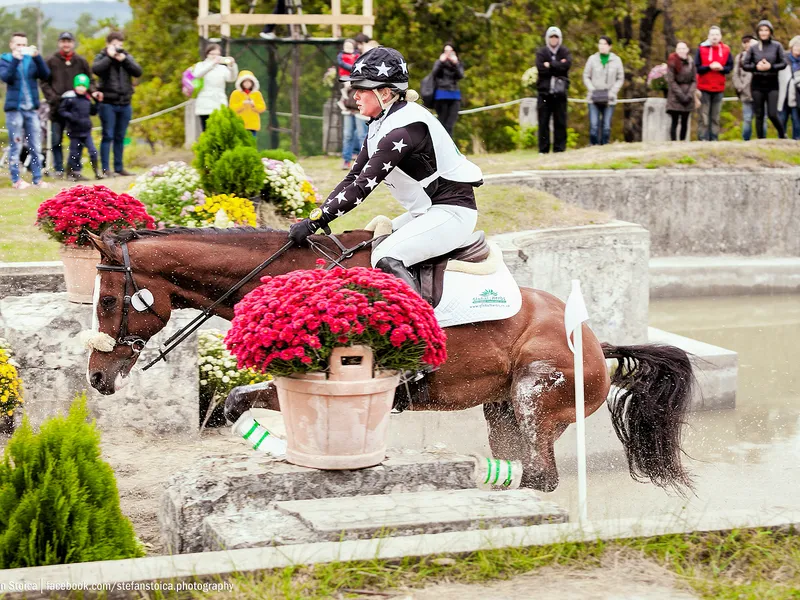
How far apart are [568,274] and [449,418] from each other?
2967mm

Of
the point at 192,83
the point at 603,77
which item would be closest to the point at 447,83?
the point at 603,77

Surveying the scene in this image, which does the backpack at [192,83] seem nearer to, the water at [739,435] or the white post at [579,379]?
the water at [739,435]

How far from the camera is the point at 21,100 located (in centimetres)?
1344

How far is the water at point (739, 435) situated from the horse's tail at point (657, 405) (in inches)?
12.7

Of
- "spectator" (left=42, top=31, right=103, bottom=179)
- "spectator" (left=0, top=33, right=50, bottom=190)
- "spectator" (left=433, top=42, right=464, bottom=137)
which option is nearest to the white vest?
"spectator" (left=0, top=33, right=50, bottom=190)

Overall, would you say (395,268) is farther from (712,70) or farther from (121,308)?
(712,70)

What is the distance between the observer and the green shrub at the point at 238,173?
35.5 ft

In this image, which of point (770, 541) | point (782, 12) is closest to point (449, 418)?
point (770, 541)

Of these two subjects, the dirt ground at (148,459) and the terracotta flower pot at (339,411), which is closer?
the terracotta flower pot at (339,411)

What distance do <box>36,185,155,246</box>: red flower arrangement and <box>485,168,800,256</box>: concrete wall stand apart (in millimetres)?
11251

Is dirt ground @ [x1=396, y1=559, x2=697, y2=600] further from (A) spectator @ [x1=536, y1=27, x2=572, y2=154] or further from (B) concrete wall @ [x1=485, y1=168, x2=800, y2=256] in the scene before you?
(A) spectator @ [x1=536, y1=27, x2=572, y2=154]

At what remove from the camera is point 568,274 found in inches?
456

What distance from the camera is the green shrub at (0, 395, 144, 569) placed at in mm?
4332

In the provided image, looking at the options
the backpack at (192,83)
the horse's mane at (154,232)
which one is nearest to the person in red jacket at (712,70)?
the backpack at (192,83)
